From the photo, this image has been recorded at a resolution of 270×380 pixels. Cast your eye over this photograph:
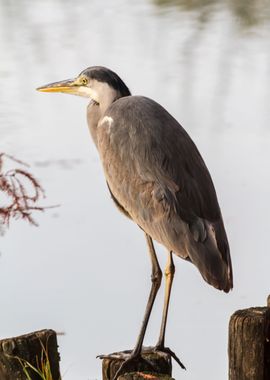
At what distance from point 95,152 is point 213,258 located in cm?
304

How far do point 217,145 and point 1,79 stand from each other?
1.75 meters

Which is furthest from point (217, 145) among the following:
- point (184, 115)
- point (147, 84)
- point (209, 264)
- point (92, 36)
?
point (209, 264)

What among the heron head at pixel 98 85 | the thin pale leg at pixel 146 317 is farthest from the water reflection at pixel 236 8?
the thin pale leg at pixel 146 317

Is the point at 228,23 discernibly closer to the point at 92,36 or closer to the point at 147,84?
the point at 92,36

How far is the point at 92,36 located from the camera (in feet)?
29.5

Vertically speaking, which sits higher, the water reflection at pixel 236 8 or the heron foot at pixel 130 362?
the water reflection at pixel 236 8

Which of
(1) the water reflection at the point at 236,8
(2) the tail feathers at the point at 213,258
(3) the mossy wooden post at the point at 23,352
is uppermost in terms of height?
(1) the water reflection at the point at 236,8

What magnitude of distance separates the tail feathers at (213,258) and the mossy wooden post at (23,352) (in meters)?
0.53

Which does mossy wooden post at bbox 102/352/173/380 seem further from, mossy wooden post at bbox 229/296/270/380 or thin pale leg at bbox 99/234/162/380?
mossy wooden post at bbox 229/296/270/380

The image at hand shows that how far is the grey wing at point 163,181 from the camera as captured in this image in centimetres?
373

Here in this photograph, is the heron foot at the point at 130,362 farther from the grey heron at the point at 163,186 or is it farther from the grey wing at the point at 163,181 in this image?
the grey wing at the point at 163,181

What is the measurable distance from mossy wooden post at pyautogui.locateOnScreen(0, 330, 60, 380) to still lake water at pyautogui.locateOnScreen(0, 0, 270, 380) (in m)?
1.27

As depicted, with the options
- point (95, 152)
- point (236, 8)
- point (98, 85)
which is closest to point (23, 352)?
point (98, 85)

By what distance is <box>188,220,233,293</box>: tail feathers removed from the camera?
3.63 m
